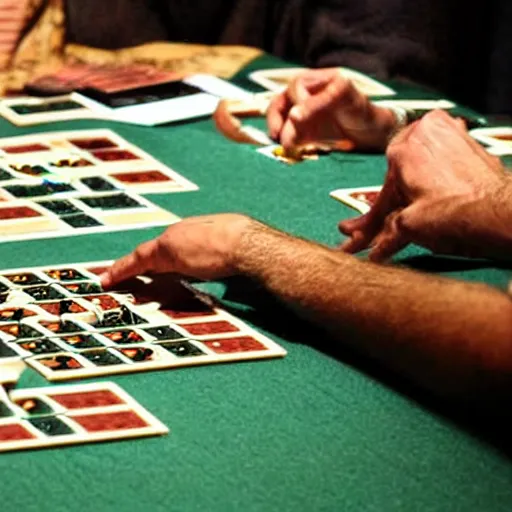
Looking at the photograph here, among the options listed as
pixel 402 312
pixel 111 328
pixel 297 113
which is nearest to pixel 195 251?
pixel 111 328

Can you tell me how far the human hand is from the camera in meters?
1.94

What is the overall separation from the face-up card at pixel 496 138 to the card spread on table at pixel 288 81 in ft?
1.24

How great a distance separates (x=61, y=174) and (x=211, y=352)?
0.84 meters

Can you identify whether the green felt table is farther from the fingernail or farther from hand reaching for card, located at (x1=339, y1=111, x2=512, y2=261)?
the fingernail

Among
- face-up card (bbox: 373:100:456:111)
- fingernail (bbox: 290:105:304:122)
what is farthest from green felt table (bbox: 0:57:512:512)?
face-up card (bbox: 373:100:456:111)

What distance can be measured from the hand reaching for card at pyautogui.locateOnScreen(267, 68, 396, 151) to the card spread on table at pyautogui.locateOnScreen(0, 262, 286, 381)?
0.76 metres

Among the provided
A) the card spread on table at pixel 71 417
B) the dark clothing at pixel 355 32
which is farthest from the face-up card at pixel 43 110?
the card spread on table at pixel 71 417

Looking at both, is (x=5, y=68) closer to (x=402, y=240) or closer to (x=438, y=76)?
(x=438, y=76)

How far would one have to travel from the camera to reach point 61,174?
2.54 m

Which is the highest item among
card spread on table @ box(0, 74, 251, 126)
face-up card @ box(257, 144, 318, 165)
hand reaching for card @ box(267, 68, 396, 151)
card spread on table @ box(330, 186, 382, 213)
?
hand reaching for card @ box(267, 68, 396, 151)

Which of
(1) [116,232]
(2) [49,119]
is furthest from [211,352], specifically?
(2) [49,119]

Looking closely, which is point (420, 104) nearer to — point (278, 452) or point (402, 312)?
point (402, 312)

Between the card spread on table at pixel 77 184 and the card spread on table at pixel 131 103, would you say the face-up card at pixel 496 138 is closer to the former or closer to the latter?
the card spread on table at pixel 131 103

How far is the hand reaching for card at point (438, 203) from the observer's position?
2100mm
